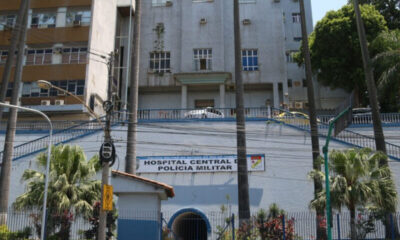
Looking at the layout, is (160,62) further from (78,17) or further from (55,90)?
(55,90)

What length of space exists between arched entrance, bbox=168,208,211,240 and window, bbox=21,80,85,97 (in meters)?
13.5

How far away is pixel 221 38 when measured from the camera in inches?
1518

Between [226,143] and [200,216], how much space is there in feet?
14.3

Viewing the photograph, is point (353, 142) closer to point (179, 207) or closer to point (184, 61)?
point (179, 207)

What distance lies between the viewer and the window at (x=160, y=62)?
38781 millimetres

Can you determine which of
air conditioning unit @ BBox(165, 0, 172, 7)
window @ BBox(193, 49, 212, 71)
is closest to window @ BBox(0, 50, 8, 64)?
air conditioning unit @ BBox(165, 0, 172, 7)

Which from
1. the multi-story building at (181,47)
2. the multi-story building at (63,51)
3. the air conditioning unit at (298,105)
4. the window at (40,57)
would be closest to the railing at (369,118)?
the multi-story building at (181,47)

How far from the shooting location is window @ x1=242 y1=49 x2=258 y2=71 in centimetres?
3866

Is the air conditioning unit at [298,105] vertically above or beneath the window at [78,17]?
beneath

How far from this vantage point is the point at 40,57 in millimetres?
34031

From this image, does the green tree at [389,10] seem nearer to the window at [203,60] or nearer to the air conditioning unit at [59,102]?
the window at [203,60]

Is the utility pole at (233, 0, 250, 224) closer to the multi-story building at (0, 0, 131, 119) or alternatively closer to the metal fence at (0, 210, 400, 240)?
the metal fence at (0, 210, 400, 240)

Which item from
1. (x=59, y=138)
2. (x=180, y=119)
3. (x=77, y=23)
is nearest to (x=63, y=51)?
(x=77, y=23)

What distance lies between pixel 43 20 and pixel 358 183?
29.1m
